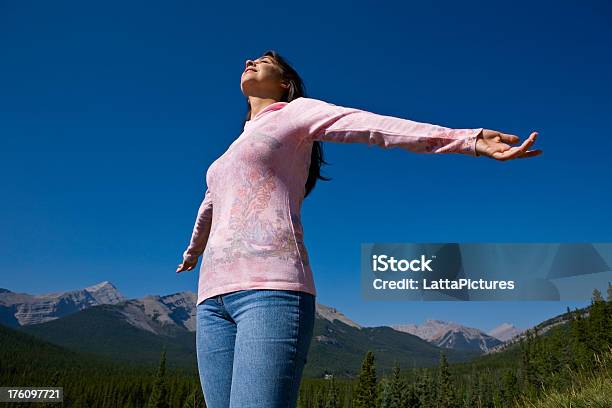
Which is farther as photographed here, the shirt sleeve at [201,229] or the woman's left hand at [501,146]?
the shirt sleeve at [201,229]

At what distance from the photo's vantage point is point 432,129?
2.25m

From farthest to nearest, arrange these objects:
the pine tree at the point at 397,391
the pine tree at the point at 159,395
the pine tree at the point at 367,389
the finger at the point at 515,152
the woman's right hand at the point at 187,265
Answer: the pine tree at the point at 159,395
the pine tree at the point at 397,391
the pine tree at the point at 367,389
the woman's right hand at the point at 187,265
the finger at the point at 515,152

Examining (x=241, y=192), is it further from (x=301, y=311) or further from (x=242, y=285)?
(x=301, y=311)

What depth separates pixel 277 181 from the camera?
247cm

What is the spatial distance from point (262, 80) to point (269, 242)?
105 centimetres

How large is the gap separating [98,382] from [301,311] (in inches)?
6754

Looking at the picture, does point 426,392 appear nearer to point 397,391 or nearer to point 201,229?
point 397,391

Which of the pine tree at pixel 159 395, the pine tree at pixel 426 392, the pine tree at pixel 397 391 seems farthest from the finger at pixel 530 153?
the pine tree at pixel 159 395

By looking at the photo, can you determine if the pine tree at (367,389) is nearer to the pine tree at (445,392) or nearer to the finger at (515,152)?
the pine tree at (445,392)

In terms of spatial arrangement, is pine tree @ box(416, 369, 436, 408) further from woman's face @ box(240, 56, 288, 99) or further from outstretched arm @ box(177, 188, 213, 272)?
woman's face @ box(240, 56, 288, 99)

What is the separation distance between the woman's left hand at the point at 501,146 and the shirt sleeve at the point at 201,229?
5.12 feet

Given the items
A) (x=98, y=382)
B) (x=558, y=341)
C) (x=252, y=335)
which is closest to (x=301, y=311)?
(x=252, y=335)

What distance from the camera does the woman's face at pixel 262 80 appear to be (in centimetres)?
295

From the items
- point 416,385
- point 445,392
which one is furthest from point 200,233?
point 416,385
